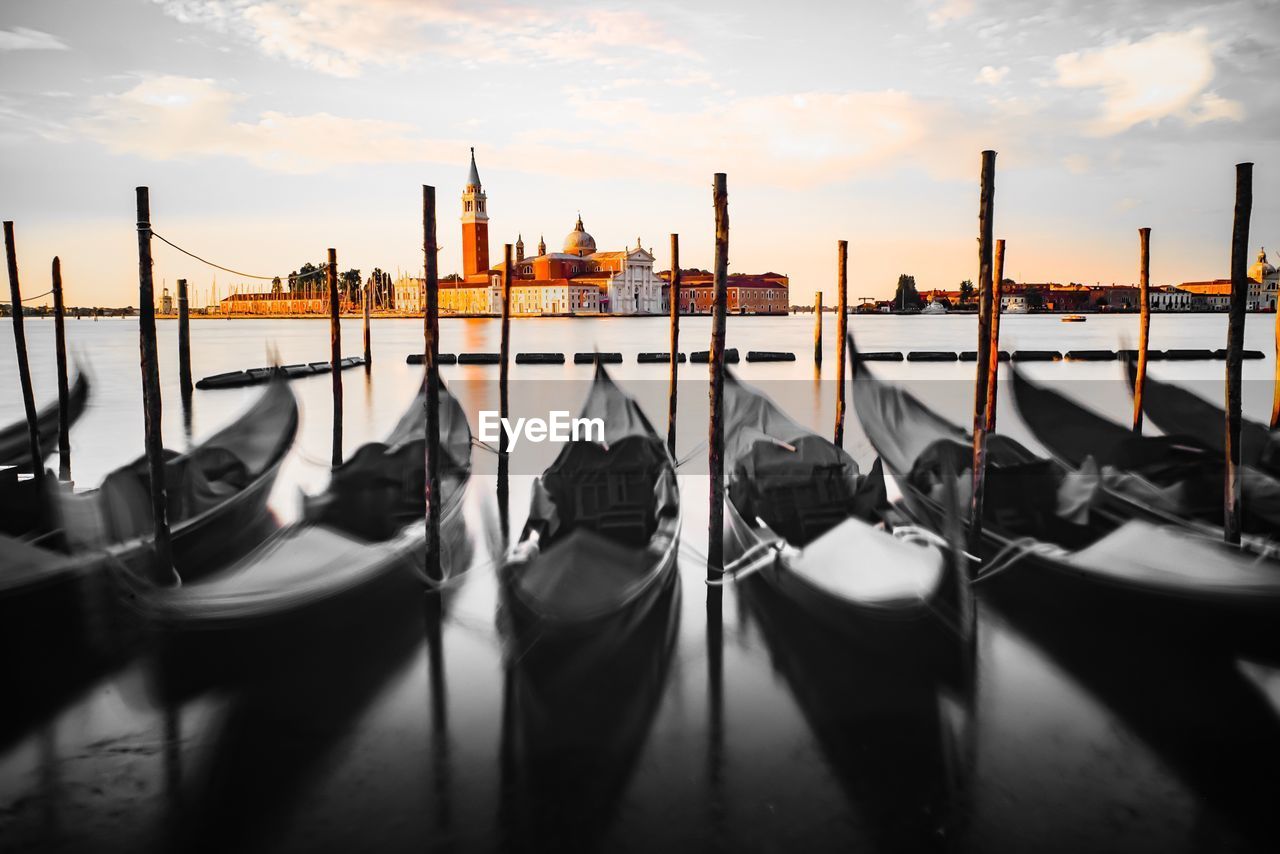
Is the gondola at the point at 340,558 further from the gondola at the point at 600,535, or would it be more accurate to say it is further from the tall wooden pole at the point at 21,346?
the tall wooden pole at the point at 21,346

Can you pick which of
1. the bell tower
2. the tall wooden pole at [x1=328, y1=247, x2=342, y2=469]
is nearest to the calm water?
the tall wooden pole at [x1=328, y1=247, x2=342, y2=469]

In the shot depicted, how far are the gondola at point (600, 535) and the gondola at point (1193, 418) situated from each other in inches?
182

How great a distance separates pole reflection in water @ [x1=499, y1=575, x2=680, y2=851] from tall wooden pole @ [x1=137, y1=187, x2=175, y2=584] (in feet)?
6.62

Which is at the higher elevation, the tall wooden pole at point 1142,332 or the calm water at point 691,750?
the tall wooden pole at point 1142,332

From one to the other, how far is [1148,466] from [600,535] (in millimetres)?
4036

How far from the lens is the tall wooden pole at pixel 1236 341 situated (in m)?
4.92

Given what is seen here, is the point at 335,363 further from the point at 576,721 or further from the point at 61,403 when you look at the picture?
the point at 576,721

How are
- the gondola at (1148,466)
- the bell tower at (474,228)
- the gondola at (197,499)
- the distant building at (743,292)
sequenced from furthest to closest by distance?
the distant building at (743,292) → the bell tower at (474,228) → the gondola at (1148,466) → the gondola at (197,499)

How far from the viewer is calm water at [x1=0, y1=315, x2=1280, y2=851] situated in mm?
2857

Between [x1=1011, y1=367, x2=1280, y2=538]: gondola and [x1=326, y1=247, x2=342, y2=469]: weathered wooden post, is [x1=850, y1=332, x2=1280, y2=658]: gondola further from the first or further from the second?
[x1=326, y1=247, x2=342, y2=469]: weathered wooden post

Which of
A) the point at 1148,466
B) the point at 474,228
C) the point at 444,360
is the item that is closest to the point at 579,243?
the point at 474,228

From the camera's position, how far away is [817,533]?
4809 mm

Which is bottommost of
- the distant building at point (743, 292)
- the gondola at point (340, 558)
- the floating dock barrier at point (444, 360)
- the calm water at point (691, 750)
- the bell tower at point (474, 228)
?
the calm water at point (691, 750)

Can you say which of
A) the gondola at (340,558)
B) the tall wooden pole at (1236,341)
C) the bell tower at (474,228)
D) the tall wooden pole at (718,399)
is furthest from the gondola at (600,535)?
the bell tower at (474,228)
